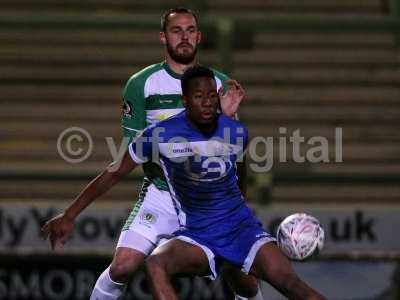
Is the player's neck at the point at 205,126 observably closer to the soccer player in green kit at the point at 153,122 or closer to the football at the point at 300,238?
the soccer player in green kit at the point at 153,122

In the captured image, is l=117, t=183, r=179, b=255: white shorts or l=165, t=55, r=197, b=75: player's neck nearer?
l=117, t=183, r=179, b=255: white shorts

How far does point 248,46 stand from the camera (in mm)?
11648

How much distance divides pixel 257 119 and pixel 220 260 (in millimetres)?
5946

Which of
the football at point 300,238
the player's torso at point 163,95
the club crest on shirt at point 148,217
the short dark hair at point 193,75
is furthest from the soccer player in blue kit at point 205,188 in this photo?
the player's torso at point 163,95

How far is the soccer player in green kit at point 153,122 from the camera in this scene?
5836mm

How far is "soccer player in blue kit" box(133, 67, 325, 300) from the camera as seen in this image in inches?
218

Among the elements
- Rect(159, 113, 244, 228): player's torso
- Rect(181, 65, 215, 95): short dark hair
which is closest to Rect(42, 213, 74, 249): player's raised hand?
Rect(159, 113, 244, 228): player's torso

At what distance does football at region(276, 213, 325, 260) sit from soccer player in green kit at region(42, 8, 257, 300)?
1.54 ft

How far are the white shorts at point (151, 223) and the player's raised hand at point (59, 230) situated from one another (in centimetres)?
32

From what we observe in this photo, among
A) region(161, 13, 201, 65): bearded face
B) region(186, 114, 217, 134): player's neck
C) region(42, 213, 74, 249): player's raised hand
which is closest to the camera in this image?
region(186, 114, 217, 134): player's neck

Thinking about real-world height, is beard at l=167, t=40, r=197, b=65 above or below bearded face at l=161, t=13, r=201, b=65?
below

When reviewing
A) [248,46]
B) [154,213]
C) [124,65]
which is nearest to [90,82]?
[124,65]

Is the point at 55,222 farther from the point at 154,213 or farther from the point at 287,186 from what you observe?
the point at 287,186

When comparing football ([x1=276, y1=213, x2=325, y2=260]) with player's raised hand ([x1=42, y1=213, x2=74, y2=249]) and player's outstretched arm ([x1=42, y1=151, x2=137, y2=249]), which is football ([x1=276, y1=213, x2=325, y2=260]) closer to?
player's outstretched arm ([x1=42, y1=151, x2=137, y2=249])
